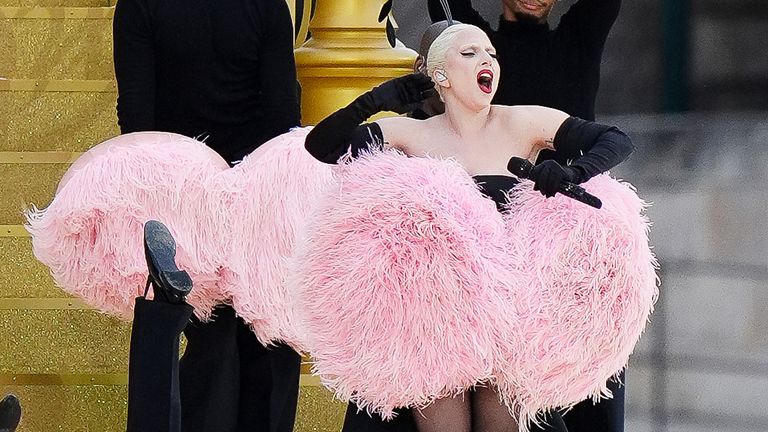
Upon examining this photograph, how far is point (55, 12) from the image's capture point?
370 cm

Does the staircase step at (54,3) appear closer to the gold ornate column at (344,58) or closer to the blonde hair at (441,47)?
the gold ornate column at (344,58)

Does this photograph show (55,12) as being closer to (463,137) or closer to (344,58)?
(344,58)

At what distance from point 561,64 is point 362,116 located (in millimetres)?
699

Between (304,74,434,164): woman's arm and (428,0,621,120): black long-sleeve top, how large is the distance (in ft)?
1.50

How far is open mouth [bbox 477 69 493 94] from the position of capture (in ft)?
8.32

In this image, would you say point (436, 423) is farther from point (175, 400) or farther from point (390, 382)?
point (175, 400)

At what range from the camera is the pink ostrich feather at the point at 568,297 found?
238 centimetres

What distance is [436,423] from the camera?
97.4 inches

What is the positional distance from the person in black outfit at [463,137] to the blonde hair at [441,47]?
11mm

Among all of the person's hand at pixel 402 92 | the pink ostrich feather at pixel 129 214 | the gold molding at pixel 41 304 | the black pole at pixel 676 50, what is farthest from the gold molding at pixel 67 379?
the black pole at pixel 676 50

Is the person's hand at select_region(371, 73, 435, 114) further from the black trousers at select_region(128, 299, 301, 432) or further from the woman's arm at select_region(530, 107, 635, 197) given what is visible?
the black trousers at select_region(128, 299, 301, 432)

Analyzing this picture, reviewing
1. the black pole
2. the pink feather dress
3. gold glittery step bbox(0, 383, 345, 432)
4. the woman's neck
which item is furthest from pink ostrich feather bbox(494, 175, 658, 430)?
the black pole

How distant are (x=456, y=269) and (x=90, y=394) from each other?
5.53 feet

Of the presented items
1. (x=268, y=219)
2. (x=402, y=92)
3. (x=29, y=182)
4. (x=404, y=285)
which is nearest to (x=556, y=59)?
(x=402, y=92)
